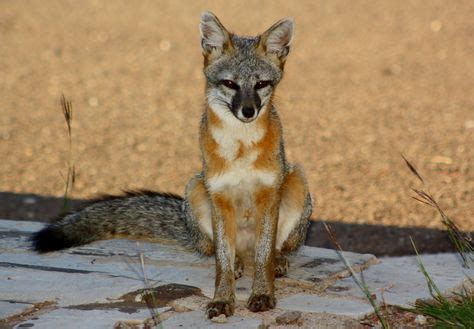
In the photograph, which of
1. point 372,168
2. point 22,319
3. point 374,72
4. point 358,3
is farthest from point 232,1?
point 22,319

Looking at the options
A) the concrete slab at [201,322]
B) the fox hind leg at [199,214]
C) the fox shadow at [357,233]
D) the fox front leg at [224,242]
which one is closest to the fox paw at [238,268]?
the fox hind leg at [199,214]

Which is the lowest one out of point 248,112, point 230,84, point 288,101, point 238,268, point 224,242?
point 238,268

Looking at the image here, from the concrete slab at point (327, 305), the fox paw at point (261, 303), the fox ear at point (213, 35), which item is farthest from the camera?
the fox ear at point (213, 35)

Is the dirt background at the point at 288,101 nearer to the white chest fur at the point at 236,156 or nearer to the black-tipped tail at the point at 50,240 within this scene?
the black-tipped tail at the point at 50,240

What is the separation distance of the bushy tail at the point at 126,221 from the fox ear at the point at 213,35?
1323 mm

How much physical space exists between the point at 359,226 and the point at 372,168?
174 cm

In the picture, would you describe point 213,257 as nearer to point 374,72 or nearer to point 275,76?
point 275,76

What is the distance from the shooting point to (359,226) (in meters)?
7.72

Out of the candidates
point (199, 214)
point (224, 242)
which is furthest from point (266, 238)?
point (199, 214)

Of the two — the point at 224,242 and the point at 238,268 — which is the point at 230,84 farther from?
the point at 238,268

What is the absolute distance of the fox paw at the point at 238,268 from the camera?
5672 mm

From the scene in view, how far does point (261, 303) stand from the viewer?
5.00 metres

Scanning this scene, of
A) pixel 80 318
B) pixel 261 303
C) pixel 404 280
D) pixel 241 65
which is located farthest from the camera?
pixel 404 280

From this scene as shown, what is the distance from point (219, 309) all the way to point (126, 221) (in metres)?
1.61
